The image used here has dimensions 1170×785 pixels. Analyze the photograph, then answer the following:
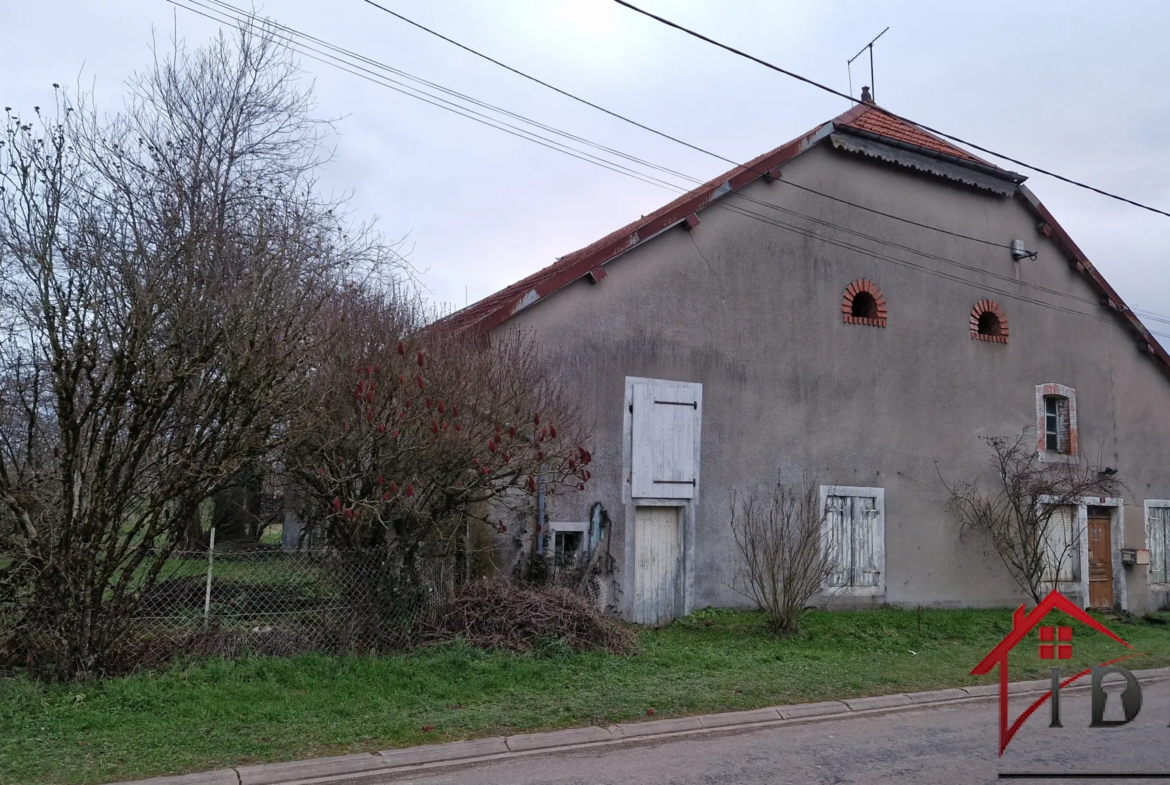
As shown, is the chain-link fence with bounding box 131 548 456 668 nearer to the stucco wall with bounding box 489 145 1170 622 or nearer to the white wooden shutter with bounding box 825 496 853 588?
the stucco wall with bounding box 489 145 1170 622

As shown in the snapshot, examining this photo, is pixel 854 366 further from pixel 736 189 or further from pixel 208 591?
pixel 208 591

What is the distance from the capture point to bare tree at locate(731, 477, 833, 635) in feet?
38.0

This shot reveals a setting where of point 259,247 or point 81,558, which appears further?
point 259,247

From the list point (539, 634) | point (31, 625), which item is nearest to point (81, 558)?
point (31, 625)

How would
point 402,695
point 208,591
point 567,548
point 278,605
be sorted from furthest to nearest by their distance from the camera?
point 567,548 < point 278,605 < point 208,591 < point 402,695

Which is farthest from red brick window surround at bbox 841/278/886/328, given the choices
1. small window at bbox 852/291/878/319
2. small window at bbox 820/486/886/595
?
small window at bbox 820/486/886/595

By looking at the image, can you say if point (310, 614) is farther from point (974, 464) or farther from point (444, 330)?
point (974, 464)

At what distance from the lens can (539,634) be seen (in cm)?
952

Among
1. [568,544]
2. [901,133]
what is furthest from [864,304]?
[568,544]

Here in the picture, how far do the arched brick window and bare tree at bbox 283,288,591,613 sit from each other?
28.8ft

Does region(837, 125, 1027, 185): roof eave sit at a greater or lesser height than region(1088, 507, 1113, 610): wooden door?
greater

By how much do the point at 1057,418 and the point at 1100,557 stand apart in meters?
2.68

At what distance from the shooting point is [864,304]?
579 inches

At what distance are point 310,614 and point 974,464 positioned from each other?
11.3 meters
